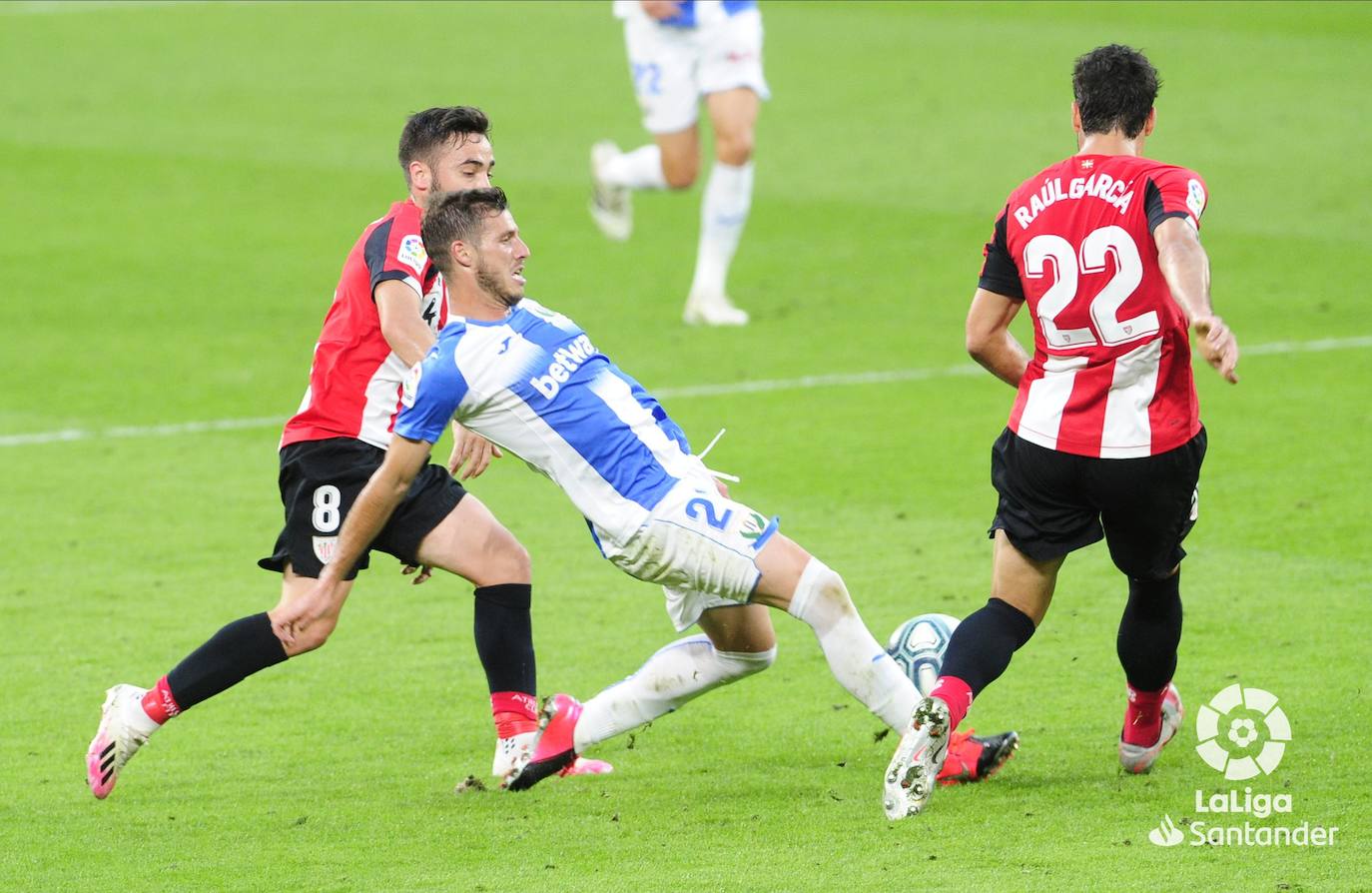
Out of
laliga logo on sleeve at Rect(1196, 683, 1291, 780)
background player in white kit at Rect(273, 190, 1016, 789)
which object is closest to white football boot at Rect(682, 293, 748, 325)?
laliga logo on sleeve at Rect(1196, 683, 1291, 780)

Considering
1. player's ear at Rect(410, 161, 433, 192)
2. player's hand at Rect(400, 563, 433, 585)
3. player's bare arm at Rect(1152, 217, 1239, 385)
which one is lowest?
player's hand at Rect(400, 563, 433, 585)

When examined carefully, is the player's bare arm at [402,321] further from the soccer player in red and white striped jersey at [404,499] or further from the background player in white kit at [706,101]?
the background player in white kit at [706,101]

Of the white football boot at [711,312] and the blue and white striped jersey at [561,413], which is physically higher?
the blue and white striped jersey at [561,413]

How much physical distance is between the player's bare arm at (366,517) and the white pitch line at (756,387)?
5.63m

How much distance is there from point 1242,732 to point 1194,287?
154 cm

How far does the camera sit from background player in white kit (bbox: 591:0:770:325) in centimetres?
1193

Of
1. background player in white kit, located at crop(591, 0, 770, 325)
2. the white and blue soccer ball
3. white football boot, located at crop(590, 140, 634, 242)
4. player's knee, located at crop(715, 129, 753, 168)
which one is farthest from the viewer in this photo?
white football boot, located at crop(590, 140, 634, 242)

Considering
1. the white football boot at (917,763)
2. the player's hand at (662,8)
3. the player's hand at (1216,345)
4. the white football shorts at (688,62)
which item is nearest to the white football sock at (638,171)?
the white football shorts at (688,62)

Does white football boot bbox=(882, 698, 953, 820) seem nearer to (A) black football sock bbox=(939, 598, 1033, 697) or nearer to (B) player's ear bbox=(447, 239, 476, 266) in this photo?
(A) black football sock bbox=(939, 598, 1033, 697)

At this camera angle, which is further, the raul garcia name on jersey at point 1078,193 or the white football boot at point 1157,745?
the white football boot at point 1157,745

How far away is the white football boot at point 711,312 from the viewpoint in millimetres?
12586

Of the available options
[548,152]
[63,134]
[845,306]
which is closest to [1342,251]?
[845,306]

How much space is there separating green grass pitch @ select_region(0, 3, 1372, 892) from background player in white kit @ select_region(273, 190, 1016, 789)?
56 centimetres

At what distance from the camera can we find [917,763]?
15.8ft
